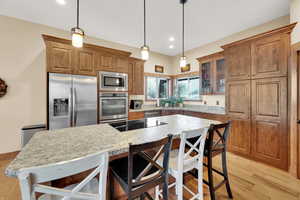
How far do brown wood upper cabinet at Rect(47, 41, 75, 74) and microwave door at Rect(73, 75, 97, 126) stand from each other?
27cm

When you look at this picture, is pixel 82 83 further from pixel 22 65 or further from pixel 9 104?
pixel 9 104

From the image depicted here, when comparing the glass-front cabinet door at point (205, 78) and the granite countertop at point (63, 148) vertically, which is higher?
the glass-front cabinet door at point (205, 78)

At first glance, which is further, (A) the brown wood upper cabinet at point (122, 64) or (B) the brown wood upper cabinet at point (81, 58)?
(A) the brown wood upper cabinet at point (122, 64)

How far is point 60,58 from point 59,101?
926mm

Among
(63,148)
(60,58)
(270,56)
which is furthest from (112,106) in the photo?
(270,56)

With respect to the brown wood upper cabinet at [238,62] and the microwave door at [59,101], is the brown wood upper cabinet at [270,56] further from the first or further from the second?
the microwave door at [59,101]

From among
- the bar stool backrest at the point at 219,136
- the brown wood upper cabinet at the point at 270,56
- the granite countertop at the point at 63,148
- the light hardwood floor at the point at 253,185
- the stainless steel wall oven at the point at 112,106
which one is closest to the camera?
the granite countertop at the point at 63,148

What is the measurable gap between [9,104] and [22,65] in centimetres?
92

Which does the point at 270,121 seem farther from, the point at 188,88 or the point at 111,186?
the point at 111,186

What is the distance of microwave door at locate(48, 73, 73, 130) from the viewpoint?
2572mm

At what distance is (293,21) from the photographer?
221 cm

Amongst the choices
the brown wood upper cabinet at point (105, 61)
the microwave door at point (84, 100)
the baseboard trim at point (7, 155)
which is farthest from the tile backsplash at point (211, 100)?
the baseboard trim at point (7, 155)

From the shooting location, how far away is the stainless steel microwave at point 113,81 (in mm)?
3206

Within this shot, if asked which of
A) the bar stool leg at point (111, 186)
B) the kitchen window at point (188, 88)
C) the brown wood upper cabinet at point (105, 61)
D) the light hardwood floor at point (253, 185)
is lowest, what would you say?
the light hardwood floor at point (253, 185)
